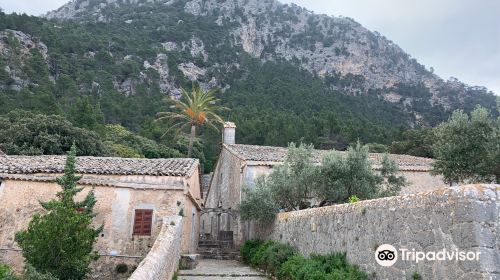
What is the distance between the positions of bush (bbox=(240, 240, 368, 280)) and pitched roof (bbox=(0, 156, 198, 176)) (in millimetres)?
5060

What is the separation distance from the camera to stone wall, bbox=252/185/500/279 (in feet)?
17.4

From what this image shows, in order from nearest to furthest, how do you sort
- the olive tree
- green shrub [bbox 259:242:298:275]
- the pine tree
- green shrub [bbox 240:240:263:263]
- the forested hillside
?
the pine tree
the olive tree
green shrub [bbox 259:242:298:275]
green shrub [bbox 240:240:263:263]
the forested hillside

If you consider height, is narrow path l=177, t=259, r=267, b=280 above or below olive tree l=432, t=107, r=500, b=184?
below

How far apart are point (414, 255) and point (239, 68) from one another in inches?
3706

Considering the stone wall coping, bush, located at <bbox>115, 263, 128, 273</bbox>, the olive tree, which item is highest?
the olive tree

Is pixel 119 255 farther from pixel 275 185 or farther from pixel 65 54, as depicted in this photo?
pixel 65 54

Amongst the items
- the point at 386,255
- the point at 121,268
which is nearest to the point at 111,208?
the point at 121,268

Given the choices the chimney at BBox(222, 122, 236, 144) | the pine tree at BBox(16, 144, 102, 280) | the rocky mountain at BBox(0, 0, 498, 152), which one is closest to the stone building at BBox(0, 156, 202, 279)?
the pine tree at BBox(16, 144, 102, 280)

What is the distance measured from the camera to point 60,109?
46.6m

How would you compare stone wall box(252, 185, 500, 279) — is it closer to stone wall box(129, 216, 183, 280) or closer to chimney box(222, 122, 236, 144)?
stone wall box(129, 216, 183, 280)

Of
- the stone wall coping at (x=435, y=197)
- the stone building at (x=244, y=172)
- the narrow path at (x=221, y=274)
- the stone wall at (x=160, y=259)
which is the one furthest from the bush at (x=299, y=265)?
the stone building at (x=244, y=172)

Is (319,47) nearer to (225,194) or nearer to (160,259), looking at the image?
(225,194)

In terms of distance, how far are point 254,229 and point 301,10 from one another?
139240 mm

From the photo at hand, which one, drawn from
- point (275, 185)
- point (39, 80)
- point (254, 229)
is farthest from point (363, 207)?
point (39, 80)
